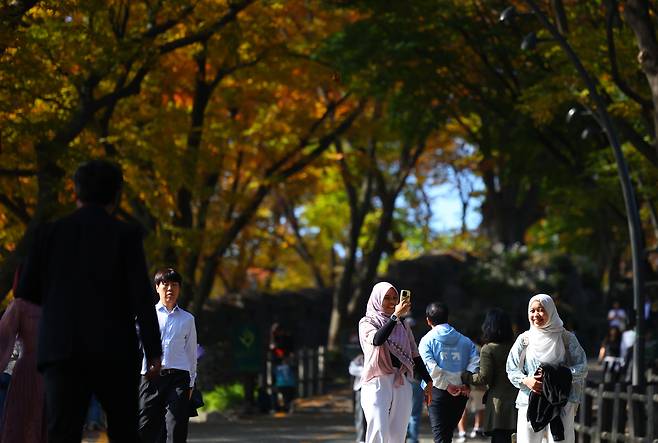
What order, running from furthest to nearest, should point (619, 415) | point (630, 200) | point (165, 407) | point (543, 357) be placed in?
point (630, 200), point (619, 415), point (165, 407), point (543, 357)

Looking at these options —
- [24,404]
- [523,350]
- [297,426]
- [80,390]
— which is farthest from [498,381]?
[297,426]

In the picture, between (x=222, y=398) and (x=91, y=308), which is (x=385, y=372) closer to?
(x=91, y=308)

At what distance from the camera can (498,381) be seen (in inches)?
451

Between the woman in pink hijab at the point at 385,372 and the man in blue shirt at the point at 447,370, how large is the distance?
910 mm

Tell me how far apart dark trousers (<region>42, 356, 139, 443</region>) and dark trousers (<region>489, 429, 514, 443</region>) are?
564cm

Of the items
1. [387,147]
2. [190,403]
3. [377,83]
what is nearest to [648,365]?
[377,83]

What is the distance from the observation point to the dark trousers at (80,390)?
20.4ft

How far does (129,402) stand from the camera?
250 inches

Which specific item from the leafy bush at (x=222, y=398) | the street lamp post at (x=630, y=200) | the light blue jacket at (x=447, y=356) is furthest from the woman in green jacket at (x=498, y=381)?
the leafy bush at (x=222, y=398)

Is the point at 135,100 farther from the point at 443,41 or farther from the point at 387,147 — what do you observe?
the point at 387,147

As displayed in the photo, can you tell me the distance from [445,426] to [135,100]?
13215 mm

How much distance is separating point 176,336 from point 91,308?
472 centimetres

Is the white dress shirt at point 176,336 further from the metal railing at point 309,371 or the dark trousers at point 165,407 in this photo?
the metal railing at point 309,371

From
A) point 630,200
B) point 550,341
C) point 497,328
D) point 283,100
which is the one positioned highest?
point 283,100
